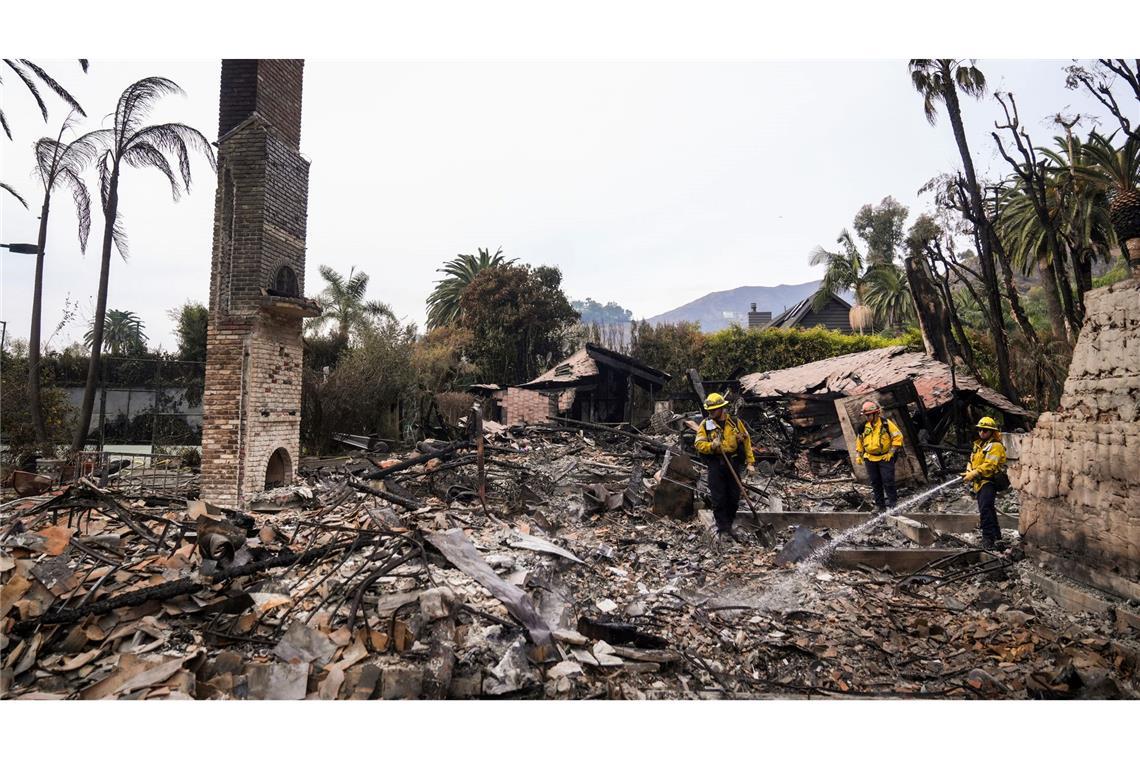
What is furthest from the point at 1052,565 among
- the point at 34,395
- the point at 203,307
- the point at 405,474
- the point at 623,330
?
the point at 203,307

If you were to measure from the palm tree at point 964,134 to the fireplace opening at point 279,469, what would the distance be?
13.1 meters

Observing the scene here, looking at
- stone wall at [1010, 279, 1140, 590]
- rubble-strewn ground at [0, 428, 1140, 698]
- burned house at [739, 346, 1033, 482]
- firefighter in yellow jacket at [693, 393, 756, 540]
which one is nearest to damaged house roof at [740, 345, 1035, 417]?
burned house at [739, 346, 1033, 482]

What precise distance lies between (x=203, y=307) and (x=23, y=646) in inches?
934

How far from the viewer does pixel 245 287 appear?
866cm

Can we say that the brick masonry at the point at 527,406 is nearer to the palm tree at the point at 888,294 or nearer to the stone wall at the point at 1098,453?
the stone wall at the point at 1098,453

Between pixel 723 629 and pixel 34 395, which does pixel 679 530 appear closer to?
pixel 723 629

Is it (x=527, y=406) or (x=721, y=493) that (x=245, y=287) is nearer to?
(x=721, y=493)

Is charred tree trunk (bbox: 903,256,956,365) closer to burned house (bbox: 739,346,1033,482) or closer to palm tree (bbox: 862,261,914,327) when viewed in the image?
burned house (bbox: 739,346,1033,482)

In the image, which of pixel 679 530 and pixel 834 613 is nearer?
pixel 834 613

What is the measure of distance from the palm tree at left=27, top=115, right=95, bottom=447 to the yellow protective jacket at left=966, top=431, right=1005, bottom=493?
12.1 m

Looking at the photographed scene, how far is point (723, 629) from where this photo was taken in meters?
4.90

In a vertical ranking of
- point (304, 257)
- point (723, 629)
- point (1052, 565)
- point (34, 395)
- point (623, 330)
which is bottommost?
point (723, 629)

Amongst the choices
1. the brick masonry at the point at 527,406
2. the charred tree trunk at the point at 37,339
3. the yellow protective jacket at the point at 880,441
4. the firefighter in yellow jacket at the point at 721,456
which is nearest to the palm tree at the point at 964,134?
the yellow protective jacket at the point at 880,441

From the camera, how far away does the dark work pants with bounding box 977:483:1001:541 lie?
6.82 m
